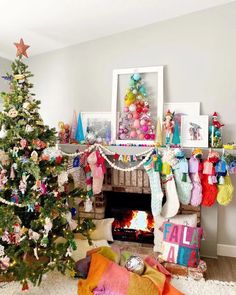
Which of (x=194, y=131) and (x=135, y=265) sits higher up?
(x=194, y=131)

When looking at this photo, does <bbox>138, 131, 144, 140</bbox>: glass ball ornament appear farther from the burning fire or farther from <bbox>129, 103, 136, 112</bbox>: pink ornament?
the burning fire

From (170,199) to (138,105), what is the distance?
1051mm

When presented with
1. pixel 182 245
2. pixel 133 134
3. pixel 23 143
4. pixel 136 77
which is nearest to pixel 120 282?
pixel 182 245

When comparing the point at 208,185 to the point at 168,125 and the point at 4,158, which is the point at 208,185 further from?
the point at 4,158

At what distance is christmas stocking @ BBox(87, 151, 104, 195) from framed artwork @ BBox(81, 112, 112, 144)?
0.21 m

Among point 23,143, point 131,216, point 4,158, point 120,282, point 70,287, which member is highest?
point 23,143

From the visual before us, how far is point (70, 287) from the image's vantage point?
228 centimetres

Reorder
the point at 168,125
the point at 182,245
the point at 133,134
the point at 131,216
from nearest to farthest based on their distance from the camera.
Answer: the point at 182,245 < the point at 168,125 < the point at 133,134 < the point at 131,216

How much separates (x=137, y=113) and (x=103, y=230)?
1.37 m

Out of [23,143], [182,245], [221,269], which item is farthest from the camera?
[221,269]

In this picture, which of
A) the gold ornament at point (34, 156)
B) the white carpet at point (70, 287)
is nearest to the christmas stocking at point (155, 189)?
the white carpet at point (70, 287)

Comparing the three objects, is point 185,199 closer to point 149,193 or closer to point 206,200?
point 206,200

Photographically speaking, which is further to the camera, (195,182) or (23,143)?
(195,182)

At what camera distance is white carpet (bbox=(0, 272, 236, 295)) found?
2.21m
